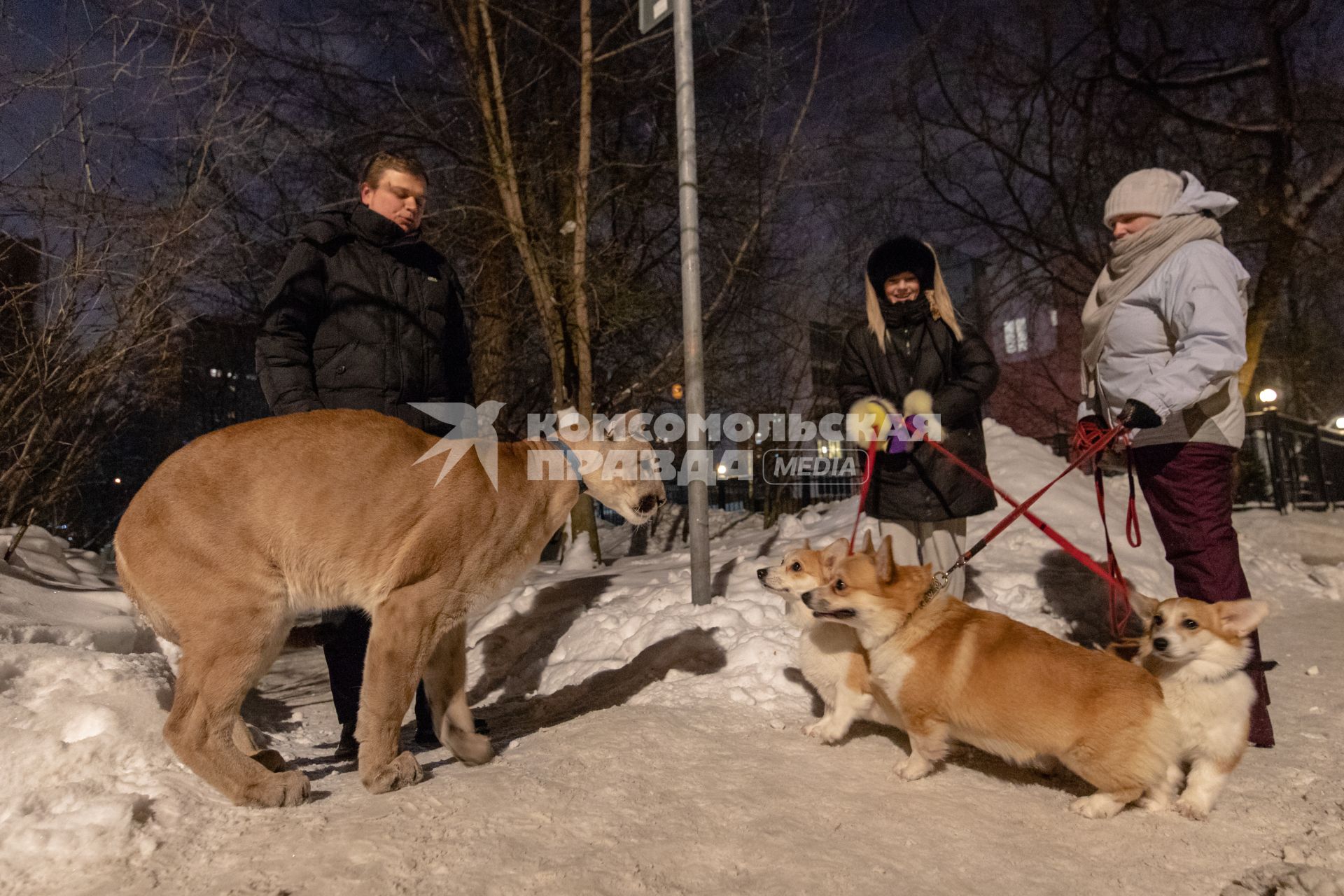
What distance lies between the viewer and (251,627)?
9.77 feet

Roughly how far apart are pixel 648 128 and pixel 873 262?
6.76 meters

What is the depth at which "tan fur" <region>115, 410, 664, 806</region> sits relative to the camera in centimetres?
292

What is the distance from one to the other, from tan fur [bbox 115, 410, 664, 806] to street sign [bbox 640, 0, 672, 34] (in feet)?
13.8

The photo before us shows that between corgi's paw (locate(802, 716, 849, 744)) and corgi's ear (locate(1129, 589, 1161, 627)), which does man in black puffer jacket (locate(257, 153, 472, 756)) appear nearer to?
corgi's paw (locate(802, 716, 849, 744))

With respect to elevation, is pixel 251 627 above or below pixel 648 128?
below

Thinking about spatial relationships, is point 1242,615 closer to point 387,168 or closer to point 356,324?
point 356,324

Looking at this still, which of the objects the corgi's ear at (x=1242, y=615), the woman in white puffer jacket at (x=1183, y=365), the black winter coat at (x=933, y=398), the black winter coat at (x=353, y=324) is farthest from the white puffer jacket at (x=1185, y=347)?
the black winter coat at (x=353, y=324)

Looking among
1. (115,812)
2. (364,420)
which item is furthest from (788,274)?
(115,812)

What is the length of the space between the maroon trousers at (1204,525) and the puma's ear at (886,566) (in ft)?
4.36

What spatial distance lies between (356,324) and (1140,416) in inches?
149

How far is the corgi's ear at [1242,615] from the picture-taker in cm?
306

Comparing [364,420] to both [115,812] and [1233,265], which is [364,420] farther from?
[1233,265]

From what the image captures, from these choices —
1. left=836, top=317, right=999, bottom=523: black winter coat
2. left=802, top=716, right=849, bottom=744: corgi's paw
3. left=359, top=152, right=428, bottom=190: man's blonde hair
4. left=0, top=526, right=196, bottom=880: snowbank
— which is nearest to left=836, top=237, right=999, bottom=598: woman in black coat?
left=836, top=317, right=999, bottom=523: black winter coat

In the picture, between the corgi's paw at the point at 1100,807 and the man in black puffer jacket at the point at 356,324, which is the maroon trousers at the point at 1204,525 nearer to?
the corgi's paw at the point at 1100,807
